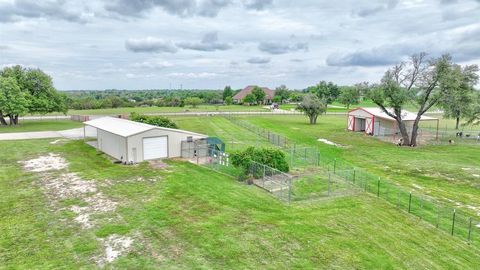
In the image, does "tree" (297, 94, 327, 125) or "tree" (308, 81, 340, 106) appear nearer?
"tree" (297, 94, 327, 125)

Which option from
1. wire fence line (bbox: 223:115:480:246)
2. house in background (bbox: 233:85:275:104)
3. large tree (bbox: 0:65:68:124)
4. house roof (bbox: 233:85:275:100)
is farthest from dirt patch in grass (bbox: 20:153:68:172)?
house roof (bbox: 233:85:275:100)

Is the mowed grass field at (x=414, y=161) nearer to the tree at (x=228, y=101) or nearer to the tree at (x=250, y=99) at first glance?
the tree at (x=250, y=99)

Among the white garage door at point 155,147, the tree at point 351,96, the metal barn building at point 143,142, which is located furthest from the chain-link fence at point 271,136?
the white garage door at point 155,147

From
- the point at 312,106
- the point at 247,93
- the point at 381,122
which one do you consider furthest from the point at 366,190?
the point at 247,93

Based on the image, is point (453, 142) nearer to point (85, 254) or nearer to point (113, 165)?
point (113, 165)

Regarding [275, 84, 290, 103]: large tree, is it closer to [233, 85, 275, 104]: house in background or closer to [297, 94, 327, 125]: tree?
[233, 85, 275, 104]: house in background
